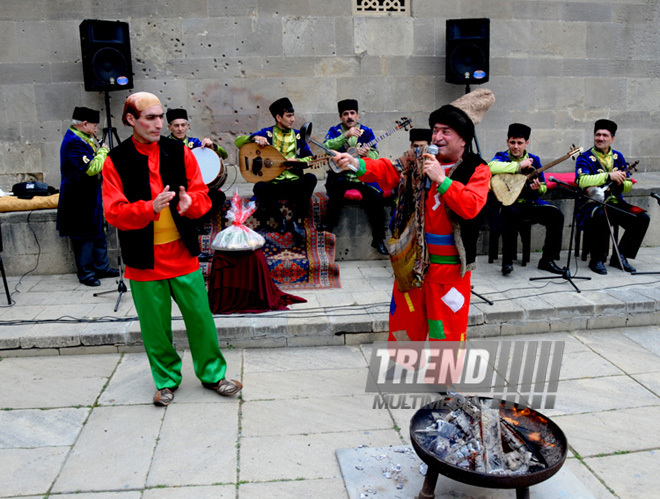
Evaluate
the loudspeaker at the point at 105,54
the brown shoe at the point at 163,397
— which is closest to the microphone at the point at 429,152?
the brown shoe at the point at 163,397

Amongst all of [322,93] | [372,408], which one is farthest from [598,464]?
[322,93]

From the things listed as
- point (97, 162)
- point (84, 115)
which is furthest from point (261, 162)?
point (84, 115)

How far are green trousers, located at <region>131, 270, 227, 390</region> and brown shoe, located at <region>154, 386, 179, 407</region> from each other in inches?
1.4

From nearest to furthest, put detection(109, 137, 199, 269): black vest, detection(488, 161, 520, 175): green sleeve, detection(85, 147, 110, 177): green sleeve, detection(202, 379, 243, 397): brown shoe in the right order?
1. detection(109, 137, 199, 269): black vest
2. detection(202, 379, 243, 397): brown shoe
3. detection(85, 147, 110, 177): green sleeve
4. detection(488, 161, 520, 175): green sleeve

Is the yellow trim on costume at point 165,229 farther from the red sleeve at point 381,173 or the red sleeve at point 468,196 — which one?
the red sleeve at point 468,196

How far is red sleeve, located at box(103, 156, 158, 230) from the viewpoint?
3.51 m

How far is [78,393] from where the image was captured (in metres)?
4.18

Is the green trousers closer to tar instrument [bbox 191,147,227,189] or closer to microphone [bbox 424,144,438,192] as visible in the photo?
microphone [bbox 424,144,438,192]

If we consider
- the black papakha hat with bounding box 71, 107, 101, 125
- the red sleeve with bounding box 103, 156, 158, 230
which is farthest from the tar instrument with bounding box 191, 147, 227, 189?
the red sleeve with bounding box 103, 156, 158, 230

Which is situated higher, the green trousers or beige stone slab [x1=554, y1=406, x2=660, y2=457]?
the green trousers

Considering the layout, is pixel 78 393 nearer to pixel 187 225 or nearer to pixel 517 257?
pixel 187 225

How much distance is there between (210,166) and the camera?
649 centimetres

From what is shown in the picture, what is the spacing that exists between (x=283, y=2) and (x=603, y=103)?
16.9 ft

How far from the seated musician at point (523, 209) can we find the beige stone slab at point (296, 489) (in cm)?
392
